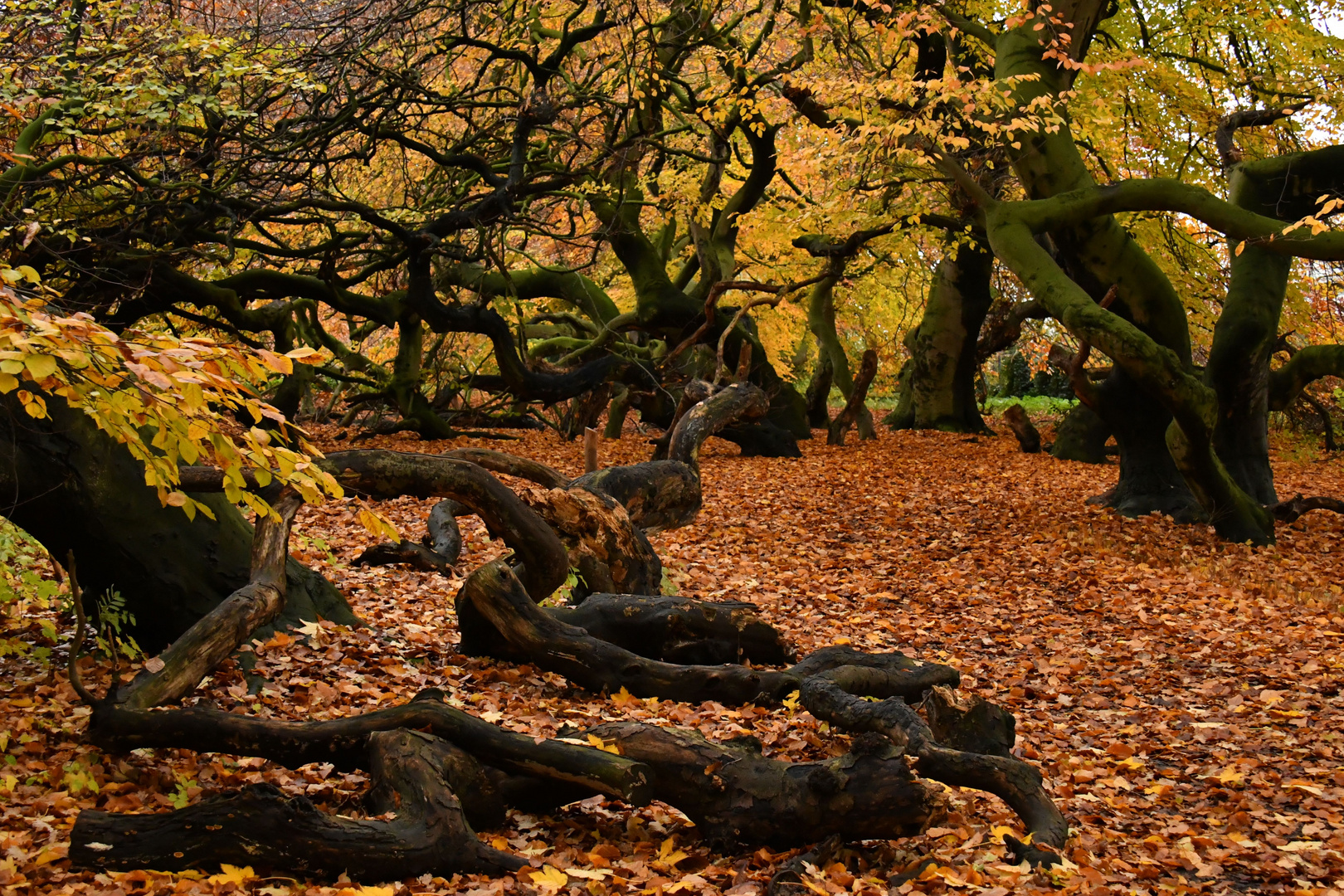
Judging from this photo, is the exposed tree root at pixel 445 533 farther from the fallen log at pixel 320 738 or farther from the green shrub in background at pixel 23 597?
the fallen log at pixel 320 738

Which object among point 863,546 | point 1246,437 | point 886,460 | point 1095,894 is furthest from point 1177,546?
point 1095,894

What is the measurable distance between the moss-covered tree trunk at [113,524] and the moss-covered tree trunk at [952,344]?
17.2 meters

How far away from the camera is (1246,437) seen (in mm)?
12602

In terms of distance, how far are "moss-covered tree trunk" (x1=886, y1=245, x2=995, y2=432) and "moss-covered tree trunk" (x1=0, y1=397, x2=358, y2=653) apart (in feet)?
56.5

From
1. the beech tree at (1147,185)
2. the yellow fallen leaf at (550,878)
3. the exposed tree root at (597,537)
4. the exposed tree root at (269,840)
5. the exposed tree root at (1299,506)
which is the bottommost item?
the yellow fallen leaf at (550,878)

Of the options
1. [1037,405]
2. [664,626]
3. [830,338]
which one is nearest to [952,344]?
[830,338]

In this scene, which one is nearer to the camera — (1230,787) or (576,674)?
(1230,787)

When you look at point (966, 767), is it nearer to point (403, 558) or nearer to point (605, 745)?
point (605, 745)

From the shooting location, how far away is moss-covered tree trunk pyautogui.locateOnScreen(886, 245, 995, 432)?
20.5 metres

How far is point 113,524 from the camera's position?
200 inches

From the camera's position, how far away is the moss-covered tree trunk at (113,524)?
489 centimetres

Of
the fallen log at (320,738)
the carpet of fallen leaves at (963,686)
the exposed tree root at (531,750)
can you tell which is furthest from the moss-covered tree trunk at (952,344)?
the fallen log at (320,738)

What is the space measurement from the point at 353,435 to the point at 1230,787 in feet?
47.0

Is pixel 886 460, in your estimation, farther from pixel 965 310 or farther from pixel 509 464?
pixel 509 464
